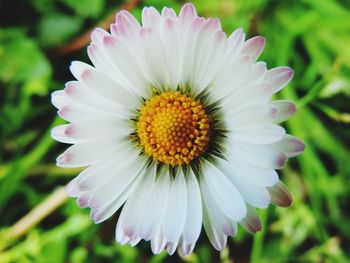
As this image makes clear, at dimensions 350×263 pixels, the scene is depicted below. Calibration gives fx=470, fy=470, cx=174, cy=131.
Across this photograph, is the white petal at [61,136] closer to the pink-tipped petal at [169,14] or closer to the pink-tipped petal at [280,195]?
the pink-tipped petal at [169,14]

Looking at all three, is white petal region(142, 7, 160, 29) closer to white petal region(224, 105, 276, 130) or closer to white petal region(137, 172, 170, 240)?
white petal region(224, 105, 276, 130)

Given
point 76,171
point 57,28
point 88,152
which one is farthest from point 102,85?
point 57,28

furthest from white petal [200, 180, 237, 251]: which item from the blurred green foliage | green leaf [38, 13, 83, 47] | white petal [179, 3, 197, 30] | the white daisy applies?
green leaf [38, 13, 83, 47]

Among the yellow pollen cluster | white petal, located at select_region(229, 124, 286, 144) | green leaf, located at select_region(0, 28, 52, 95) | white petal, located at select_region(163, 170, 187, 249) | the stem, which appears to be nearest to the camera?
white petal, located at select_region(229, 124, 286, 144)

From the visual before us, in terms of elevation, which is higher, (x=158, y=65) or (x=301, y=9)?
(x=158, y=65)

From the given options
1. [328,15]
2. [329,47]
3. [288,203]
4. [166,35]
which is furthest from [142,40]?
[329,47]

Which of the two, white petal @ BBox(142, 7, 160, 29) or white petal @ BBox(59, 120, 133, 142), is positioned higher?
white petal @ BBox(142, 7, 160, 29)

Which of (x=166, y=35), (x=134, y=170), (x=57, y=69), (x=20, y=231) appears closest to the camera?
(x=166, y=35)

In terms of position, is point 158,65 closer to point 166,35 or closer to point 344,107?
point 166,35
